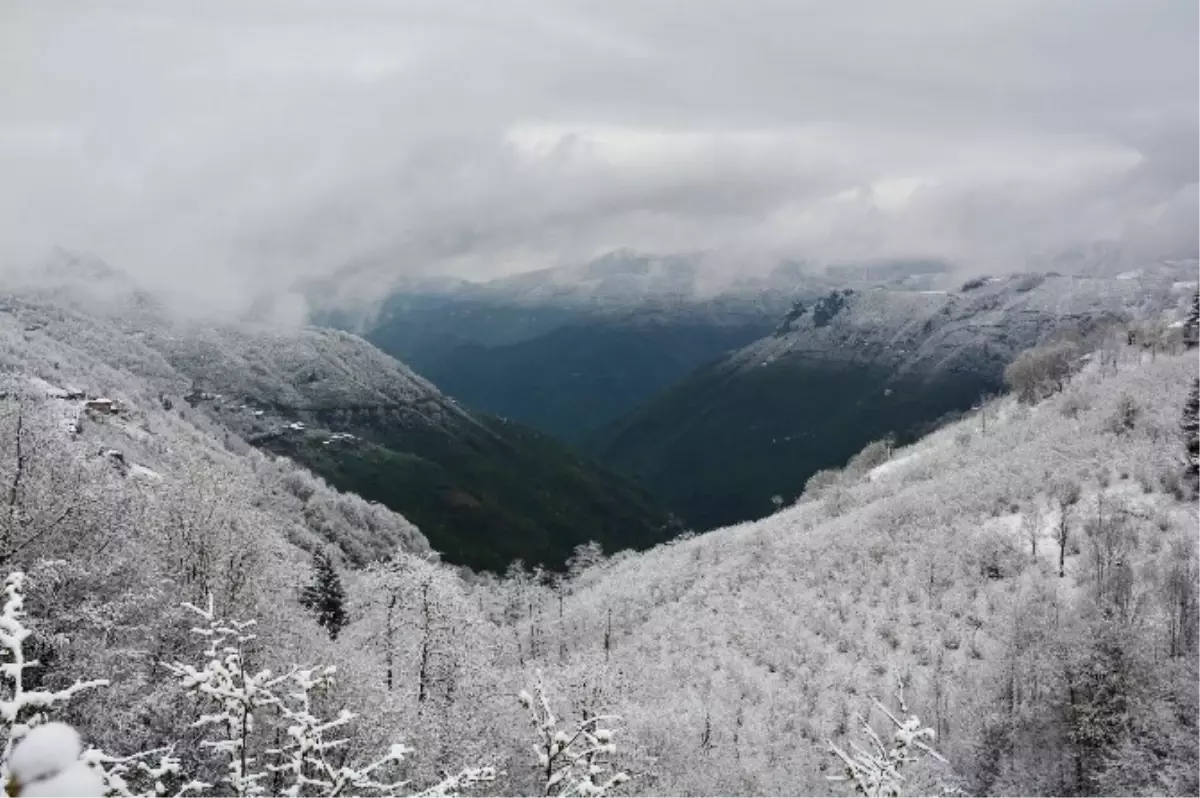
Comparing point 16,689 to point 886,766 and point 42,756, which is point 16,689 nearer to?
point 42,756

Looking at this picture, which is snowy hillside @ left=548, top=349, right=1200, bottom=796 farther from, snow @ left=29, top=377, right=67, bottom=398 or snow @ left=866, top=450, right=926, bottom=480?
snow @ left=29, top=377, right=67, bottom=398

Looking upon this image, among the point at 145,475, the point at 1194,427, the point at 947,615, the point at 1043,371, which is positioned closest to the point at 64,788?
the point at 145,475

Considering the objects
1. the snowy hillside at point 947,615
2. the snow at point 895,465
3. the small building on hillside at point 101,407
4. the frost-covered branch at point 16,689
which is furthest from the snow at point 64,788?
the small building on hillside at point 101,407

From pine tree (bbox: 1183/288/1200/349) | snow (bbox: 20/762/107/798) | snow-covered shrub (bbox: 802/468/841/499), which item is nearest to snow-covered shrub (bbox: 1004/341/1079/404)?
pine tree (bbox: 1183/288/1200/349)

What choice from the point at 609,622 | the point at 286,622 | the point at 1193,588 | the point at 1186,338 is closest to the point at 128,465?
the point at 609,622

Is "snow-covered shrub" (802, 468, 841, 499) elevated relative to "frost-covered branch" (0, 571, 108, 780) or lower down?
lower down

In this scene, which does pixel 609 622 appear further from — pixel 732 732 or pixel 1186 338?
pixel 1186 338
